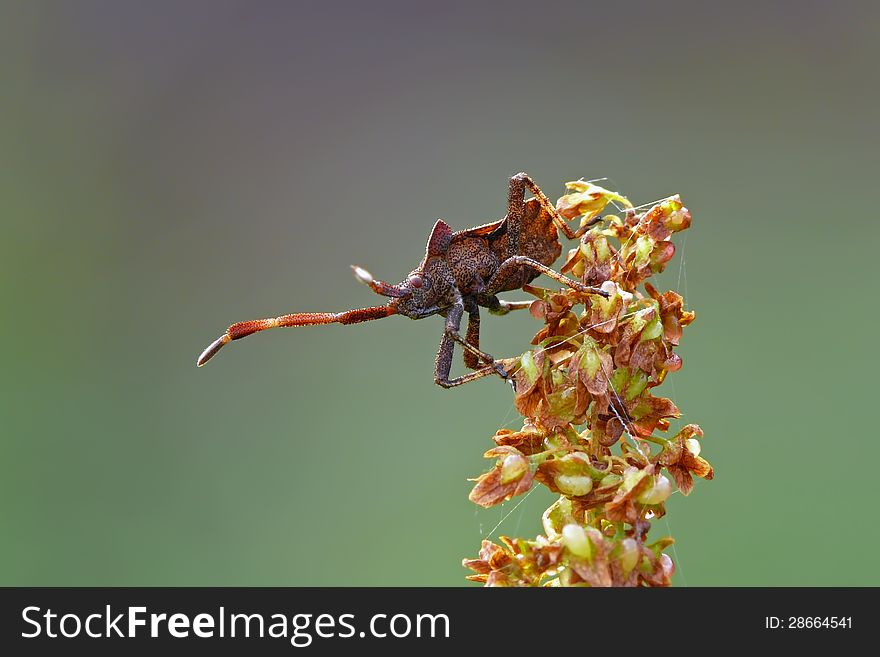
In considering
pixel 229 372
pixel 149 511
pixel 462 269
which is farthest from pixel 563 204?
pixel 229 372

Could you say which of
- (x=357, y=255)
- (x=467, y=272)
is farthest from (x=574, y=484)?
(x=357, y=255)

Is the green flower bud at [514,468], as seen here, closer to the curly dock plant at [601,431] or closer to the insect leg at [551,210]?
the curly dock plant at [601,431]

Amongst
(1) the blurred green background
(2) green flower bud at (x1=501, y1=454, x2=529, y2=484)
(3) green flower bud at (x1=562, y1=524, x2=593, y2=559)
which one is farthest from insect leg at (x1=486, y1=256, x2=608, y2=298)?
(1) the blurred green background

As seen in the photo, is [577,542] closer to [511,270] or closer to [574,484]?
[574,484]

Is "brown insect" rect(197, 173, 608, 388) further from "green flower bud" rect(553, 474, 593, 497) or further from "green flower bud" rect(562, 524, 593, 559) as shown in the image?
"green flower bud" rect(562, 524, 593, 559)

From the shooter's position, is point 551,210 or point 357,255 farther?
point 357,255

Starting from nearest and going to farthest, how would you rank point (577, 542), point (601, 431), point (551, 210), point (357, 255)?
Result: point (577, 542) → point (601, 431) → point (551, 210) → point (357, 255)
